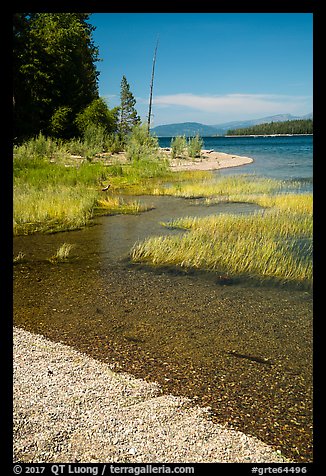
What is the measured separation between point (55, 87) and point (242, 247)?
21020mm

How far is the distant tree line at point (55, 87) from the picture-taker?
936 inches

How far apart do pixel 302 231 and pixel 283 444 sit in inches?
252

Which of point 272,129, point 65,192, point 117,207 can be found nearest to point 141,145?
point 65,192

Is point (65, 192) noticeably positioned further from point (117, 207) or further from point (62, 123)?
point (62, 123)

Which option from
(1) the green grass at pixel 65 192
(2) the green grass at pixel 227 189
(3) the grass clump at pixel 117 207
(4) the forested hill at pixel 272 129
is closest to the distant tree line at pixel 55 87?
(1) the green grass at pixel 65 192

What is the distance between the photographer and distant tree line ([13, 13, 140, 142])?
23.8m

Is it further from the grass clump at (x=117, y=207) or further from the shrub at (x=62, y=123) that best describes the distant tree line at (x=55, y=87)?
the grass clump at (x=117, y=207)

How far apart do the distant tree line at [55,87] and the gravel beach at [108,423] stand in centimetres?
2024

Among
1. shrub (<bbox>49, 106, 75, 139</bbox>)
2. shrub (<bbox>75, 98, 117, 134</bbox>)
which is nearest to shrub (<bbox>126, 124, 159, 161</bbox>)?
shrub (<bbox>75, 98, 117, 134</bbox>)

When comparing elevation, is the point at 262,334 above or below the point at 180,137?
below
